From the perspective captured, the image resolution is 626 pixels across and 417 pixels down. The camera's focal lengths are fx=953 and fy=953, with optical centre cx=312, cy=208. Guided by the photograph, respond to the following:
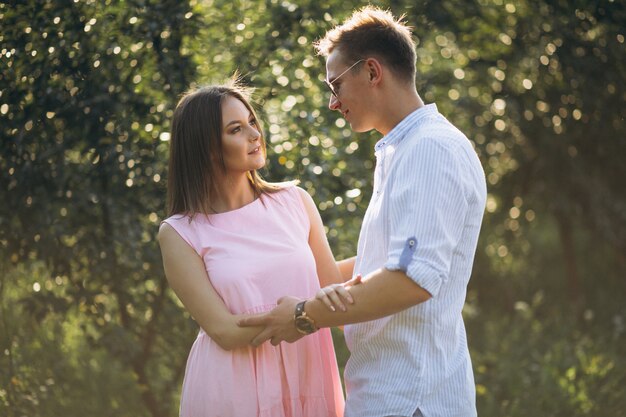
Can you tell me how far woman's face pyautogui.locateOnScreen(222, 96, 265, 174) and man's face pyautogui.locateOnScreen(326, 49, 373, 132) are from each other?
410 millimetres

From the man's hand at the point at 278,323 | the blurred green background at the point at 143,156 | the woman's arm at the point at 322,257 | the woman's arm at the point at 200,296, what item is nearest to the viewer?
the man's hand at the point at 278,323

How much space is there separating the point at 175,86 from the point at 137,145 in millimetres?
358

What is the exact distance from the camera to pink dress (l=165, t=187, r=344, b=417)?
3.12 m

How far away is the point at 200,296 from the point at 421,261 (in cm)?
87

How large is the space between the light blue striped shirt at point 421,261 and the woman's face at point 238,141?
0.54m

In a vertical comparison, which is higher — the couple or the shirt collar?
the shirt collar

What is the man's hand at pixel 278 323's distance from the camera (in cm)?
294

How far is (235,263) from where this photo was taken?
3.16 metres

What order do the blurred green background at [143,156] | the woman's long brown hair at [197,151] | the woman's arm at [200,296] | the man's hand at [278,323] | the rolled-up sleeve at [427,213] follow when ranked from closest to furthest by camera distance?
the rolled-up sleeve at [427,213] < the man's hand at [278,323] < the woman's arm at [200,296] < the woman's long brown hair at [197,151] < the blurred green background at [143,156]

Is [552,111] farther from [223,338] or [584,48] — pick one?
[223,338]

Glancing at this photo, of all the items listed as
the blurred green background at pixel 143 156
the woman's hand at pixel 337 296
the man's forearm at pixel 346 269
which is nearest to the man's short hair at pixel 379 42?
the woman's hand at pixel 337 296

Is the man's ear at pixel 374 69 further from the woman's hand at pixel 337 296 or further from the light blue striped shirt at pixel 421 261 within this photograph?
the woman's hand at pixel 337 296

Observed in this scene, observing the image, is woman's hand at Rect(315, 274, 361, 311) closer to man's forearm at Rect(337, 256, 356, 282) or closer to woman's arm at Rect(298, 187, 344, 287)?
woman's arm at Rect(298, 187, 344, 287)

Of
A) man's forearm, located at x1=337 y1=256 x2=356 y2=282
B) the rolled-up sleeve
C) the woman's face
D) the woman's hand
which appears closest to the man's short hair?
the rolled-up sleeve
